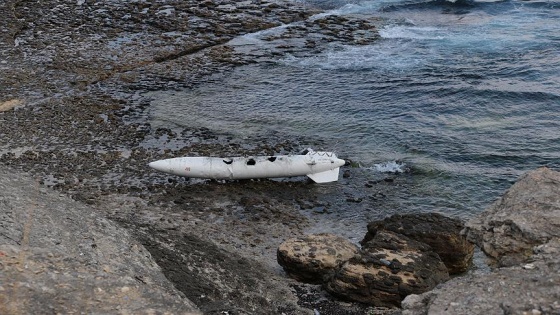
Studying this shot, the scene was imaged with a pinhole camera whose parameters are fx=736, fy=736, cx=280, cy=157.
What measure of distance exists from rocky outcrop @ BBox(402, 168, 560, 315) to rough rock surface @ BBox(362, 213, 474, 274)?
425 centimetres

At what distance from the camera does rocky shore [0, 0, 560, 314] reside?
1120cm

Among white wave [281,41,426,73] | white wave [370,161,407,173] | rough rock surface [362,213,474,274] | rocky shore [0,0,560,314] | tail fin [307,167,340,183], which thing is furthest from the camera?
white wave [281,41,426,73]

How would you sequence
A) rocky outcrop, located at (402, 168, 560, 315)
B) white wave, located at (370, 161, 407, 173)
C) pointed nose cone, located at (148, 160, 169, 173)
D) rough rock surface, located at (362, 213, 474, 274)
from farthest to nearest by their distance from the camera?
white wave, located at (370, 161, 407, 173) → pointed nose cone, located at (148, 160, 169, 173) → rough rock surface, located at (362, 213, 474, 274) → rocky outcrop, located at (402, 168, 560, 315)

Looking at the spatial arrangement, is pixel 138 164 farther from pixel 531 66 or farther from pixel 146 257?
pixel 531 66

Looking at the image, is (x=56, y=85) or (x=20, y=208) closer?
(x=20, y=208)

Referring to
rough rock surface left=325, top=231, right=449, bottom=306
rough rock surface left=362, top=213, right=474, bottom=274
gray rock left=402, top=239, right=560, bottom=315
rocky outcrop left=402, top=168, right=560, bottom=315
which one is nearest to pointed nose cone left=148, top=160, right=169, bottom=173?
rough rock surface left=362, top=213, right=474, bottom=274

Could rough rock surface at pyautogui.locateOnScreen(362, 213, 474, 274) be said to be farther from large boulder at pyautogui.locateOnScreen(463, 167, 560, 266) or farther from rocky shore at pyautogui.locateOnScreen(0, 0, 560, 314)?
large boulder at pyautogui.locateOnScreen(463, 167, 560, 266)

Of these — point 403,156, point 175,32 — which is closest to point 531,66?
point 403,156

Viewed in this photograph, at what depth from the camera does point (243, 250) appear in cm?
1781

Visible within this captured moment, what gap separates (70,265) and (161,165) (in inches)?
363

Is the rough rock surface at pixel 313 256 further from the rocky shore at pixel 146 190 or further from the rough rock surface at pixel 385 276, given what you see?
the rough rock surface at pixel 385 276

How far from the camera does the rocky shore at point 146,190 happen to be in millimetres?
11195

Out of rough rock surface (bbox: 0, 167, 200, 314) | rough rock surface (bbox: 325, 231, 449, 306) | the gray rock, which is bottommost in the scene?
rough rock surface (bbox: 325, 231, 449, 306)

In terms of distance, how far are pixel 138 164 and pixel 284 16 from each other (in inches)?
769
